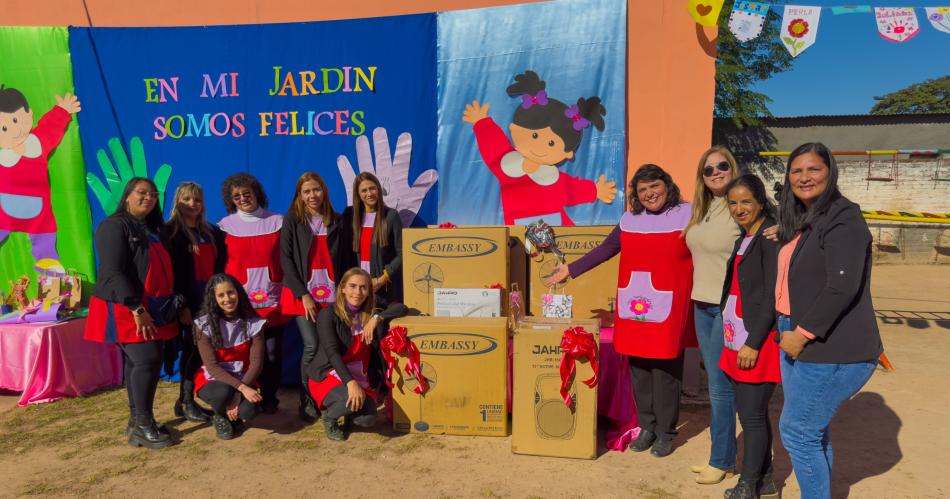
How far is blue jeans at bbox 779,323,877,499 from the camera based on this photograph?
1838mm

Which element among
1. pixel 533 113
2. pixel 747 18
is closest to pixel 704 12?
pixel 747 18

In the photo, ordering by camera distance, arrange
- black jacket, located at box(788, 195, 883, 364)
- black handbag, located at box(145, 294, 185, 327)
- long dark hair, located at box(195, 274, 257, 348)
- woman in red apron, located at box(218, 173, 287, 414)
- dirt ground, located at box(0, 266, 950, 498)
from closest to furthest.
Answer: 1. black jacket, located at box(788, 195, 883, 364)
2. dirt ground, located at box(0, 266, 950, 498)
3. black handbag, located at box(145, 294, 185, 327)
4. long dark hair, located at box(195, 274, 257, 348)
5. woman in red apron, located at box(218, 173, 287, 414)

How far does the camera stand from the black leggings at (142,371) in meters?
3.05

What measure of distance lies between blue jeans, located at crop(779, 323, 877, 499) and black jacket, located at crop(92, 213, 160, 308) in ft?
9.96

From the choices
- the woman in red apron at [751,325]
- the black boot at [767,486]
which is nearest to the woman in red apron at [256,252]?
the woman in red apron at [751,325]

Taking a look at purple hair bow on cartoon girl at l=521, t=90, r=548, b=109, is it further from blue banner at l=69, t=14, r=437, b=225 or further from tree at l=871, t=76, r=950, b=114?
tree at l=871, t=76, r=950, b=114

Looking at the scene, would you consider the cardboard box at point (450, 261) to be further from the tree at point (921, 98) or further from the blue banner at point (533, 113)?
the tree at point (921, 98)

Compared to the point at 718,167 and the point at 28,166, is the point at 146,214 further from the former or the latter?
the point at 718,167

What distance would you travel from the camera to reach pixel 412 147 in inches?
160

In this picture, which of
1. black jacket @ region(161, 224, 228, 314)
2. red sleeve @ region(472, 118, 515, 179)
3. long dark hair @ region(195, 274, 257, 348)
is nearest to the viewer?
long dark hair @ region(195, 274, 257, 348)

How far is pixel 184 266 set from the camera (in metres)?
3.37

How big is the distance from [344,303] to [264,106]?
74.5 inches

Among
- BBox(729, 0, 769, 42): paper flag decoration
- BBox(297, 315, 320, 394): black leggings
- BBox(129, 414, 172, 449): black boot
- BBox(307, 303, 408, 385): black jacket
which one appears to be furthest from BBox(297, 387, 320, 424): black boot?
BBox(729, 0, 769, 42): paper flag decoration

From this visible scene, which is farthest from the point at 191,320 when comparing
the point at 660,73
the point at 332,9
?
the point at 660,73
